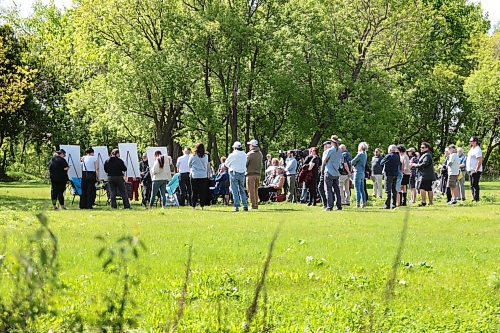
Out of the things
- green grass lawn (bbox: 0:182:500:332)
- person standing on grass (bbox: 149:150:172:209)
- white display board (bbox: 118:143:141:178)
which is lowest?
green grass lawn (bbox: 0:182:500:332)

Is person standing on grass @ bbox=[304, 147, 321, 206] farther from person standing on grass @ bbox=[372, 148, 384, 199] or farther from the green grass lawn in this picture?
the green grass lawn

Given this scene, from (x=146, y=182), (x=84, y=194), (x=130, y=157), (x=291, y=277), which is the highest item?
(x=130, y=157)

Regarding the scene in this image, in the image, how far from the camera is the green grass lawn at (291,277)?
20.3 feet

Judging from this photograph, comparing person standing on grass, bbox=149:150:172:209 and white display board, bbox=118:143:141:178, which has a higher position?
white display board, bbox=118:143:141:178

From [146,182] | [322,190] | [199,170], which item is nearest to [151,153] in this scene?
[146,182]

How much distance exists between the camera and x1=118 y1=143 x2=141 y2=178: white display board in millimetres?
25609

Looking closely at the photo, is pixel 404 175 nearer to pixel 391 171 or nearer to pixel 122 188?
pixel 391 171

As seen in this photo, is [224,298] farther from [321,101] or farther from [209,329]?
[321,101]

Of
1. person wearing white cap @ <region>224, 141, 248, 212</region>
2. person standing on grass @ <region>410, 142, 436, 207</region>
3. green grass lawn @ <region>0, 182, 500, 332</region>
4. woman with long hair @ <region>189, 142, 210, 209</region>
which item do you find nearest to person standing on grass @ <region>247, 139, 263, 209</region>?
person wearing white cap @ <region>224, 141, 248, 212</region>

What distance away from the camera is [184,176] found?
923 inches

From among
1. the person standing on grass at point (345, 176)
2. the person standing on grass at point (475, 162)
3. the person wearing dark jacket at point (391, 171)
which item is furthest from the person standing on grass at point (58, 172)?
the person standing on grass at point (475, 162)

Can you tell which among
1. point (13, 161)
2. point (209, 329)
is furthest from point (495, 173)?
point (209, 329)

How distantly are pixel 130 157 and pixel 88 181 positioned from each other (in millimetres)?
3199

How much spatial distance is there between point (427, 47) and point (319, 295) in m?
42.0
